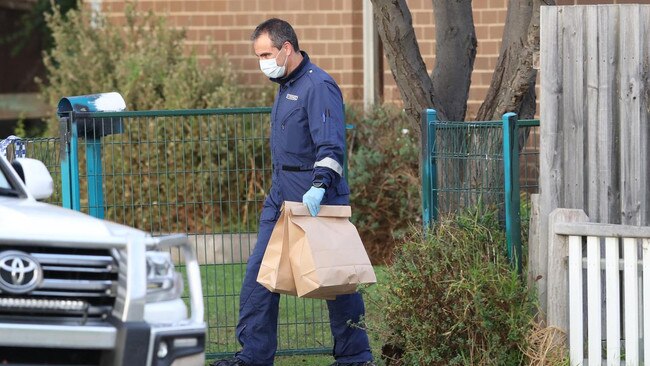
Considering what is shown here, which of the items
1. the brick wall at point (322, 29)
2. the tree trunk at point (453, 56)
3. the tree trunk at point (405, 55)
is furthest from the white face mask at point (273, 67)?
the brick wall at point (322, 29)

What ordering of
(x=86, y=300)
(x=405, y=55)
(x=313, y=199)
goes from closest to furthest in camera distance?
(x=86, y=300) → (x=313, y=199) → (x=405, y=55)

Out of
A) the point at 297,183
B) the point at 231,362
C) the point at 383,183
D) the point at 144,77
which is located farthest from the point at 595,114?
the point at 144,77

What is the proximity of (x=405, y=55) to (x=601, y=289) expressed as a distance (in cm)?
197

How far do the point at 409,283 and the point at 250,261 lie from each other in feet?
2.99

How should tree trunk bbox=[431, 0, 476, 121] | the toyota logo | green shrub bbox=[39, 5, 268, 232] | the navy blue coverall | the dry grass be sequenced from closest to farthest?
the toyota logo → the dry grass → the navy blue coverall → tree trunk bbox=[431, 0, 476, 121] → green shrub bbox=[39, 5, 268, 232]

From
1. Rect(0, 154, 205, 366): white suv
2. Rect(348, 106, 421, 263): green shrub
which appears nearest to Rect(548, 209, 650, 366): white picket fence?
Rect(0, 154, 205, 366): white suv

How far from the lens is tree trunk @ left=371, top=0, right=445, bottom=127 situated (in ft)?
25.0

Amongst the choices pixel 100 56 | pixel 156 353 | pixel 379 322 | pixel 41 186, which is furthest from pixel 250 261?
pixel 100 56

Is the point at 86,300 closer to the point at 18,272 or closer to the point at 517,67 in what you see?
the point at 18,272

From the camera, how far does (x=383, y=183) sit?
1101 centimetres

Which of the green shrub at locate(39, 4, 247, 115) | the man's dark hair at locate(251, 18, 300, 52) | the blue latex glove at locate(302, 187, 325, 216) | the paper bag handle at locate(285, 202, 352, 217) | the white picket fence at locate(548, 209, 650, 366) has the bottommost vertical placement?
the white picket fence at locate(548, 209, 650, 366)

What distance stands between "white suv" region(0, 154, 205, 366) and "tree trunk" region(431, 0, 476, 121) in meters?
3.02

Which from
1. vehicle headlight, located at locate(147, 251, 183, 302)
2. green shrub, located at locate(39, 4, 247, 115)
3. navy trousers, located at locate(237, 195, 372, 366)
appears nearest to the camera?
vehicle headlight, located at locate(147, 251, 183, 302)

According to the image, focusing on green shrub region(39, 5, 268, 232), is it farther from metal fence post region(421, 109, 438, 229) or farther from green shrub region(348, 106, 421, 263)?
metal fence post region(421, 109, 438, 229)
